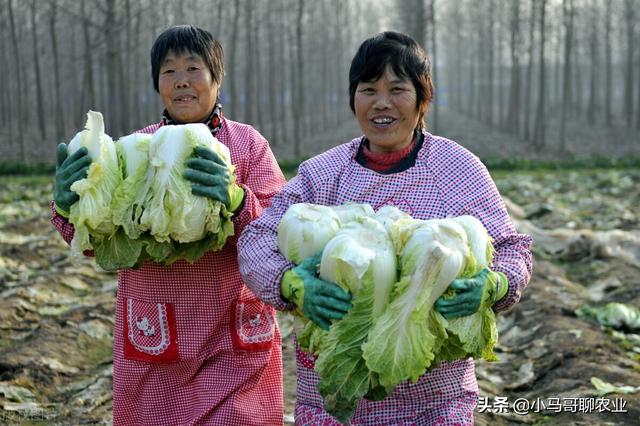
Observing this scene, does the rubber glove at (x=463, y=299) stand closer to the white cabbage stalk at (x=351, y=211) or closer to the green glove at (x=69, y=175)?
the white cabbage stalk at (x=351, y=211)

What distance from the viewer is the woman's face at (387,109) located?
2713 mm

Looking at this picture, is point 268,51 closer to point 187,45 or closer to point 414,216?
point 187,45

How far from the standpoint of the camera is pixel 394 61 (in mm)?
2695

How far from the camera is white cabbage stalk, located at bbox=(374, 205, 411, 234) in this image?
2471 mm

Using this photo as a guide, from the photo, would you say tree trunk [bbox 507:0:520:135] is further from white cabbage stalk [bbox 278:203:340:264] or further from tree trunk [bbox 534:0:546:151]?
white cabbage stalk [bbox 278:203:340:264]

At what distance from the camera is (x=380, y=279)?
2332mm

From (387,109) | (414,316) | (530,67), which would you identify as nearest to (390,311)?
(414,316)

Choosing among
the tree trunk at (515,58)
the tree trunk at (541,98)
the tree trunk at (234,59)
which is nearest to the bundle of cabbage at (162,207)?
the tree trunk at (234,59)

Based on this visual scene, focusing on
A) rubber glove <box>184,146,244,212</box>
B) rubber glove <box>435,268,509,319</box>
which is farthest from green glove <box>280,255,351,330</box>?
rubber glove <box>184,146,244,212</box>

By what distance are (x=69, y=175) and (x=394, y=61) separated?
1.22 metres

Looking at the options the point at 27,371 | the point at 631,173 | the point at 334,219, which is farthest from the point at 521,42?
the point at 334,219

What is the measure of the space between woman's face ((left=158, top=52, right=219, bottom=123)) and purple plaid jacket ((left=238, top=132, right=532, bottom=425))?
545mm

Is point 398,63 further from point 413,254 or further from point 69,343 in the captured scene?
point 69,343

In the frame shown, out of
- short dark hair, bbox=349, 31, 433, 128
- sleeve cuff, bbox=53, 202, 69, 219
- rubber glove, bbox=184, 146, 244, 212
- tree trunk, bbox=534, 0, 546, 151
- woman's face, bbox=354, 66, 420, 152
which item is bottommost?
tree trunk, bbox=534, 0, 546, 151
